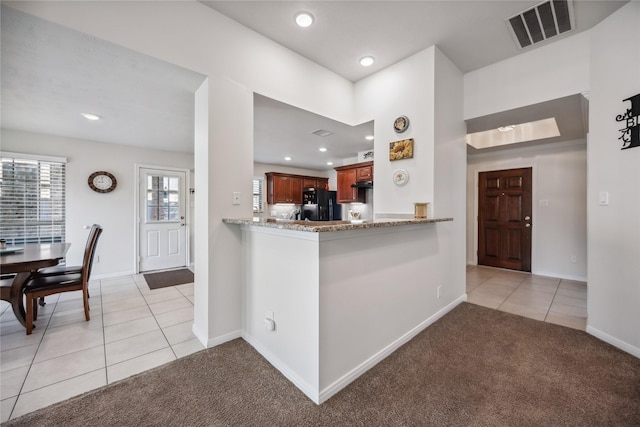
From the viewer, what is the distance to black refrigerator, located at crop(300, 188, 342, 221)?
662 cm

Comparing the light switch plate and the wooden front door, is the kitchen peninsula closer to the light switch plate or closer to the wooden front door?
the light switch plate

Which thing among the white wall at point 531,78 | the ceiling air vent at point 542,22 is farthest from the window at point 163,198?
the ceiling air vent at point 542,22

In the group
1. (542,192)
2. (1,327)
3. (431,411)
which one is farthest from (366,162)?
(1,327)

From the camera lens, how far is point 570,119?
126 inches

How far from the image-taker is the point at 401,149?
2844 mm

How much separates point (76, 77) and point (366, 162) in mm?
4124

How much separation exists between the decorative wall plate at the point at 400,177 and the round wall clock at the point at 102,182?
4.93m

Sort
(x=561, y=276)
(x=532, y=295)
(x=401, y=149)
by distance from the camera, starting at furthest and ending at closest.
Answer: (x=561, y=276), (x=532, y=295), (x=401, y=149)

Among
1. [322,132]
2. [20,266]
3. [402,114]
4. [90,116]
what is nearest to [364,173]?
[322,132]

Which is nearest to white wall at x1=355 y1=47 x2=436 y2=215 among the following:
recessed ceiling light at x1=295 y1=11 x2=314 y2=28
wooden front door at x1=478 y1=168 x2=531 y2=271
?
recessed ceiling light at x1=295 y1=11 x2=314 y2=28

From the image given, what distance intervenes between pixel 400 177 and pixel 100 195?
5120mm

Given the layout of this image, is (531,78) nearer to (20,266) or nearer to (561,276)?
(561,276)

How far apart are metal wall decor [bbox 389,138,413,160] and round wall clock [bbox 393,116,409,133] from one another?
0.13 meters

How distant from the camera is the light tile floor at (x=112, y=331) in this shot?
1743 millimetres
